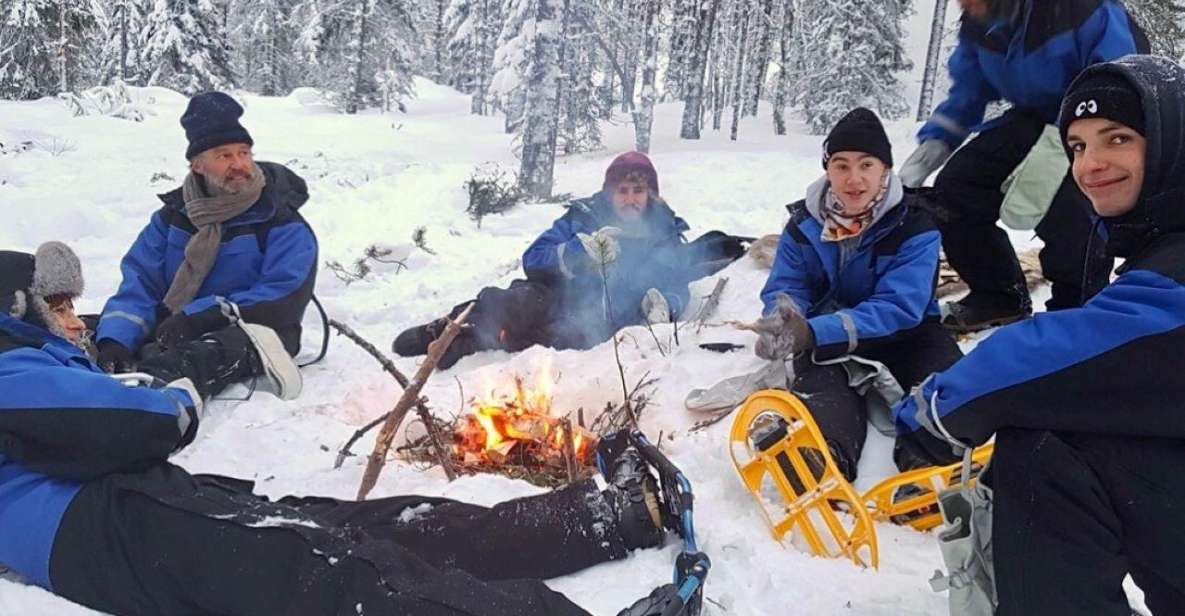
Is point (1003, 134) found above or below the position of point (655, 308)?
above

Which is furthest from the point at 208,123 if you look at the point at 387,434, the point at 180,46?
the point at 180,46

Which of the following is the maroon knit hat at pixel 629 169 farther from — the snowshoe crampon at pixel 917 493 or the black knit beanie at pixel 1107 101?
the black knit beanie at pixel 1107 101

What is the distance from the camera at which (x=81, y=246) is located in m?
6.27

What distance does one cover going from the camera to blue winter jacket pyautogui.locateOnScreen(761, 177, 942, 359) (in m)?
3.21

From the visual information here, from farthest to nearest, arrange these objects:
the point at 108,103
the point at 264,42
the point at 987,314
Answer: the point at 264,42, the point at 108,103, the point at 987,314

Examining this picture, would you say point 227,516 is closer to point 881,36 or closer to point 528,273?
point 528,273

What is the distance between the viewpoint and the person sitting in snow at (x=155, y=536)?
1903 mm

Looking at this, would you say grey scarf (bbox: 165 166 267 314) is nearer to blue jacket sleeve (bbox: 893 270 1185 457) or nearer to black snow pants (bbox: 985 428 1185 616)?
blue jacket sleeve (bbox: 893 270 1185 457)

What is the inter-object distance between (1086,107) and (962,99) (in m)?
2.43

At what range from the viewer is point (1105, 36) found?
329 cm

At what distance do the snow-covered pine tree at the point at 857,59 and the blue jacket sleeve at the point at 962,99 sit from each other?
1887 centimetres

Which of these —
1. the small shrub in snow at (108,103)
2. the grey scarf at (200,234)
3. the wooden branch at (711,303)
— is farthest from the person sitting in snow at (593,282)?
the small shrub in snow at (108,103)

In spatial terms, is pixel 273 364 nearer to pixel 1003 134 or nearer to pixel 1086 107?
pixel 1086 107

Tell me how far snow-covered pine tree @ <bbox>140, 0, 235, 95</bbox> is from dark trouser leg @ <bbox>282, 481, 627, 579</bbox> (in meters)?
24.6
